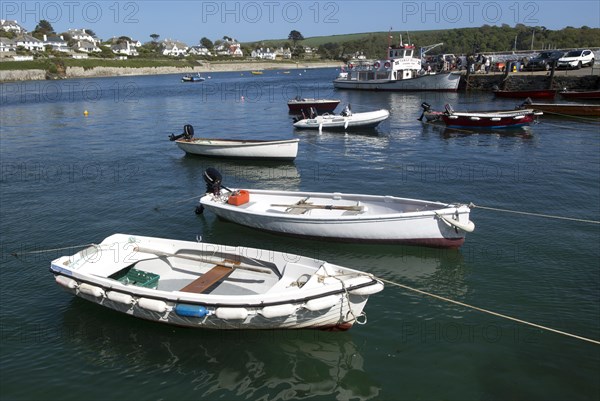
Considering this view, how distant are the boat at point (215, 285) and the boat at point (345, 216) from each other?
332 cm

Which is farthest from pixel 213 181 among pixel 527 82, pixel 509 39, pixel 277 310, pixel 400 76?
pixel 509 39

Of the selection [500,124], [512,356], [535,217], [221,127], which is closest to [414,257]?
[512,356]

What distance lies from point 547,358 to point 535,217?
862 centimetres

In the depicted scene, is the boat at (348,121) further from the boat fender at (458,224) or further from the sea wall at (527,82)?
the sea wall at (527,82)

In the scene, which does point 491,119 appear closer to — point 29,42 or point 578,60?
point 578,60

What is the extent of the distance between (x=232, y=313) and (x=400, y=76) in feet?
209

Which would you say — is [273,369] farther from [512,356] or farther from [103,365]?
[512,356]

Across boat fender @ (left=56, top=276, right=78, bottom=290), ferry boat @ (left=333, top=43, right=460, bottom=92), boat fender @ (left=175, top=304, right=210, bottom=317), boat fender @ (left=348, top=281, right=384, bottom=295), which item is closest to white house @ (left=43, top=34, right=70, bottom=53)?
ferry boat @ (left=333, top=43, right=460, bottom=92)

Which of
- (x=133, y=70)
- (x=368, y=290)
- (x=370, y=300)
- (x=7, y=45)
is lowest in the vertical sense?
(x=370, y=300)

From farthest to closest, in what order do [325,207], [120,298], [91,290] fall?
[325,207] → [91,290] → [120,298]

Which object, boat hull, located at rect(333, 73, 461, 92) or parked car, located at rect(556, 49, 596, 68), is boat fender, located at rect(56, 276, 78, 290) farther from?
parked car, located at rect(556, 49, 596, 68)

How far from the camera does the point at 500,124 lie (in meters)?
34.1

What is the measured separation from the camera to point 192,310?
9.50 meters

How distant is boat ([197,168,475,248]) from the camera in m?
13.7
